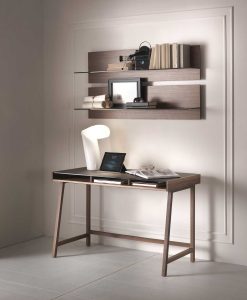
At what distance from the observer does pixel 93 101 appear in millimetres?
5316

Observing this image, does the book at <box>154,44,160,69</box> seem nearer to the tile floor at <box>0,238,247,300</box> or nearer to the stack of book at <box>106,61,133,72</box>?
the stack of book at <box>106,61,133,72</box>

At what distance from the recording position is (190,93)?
4.96m

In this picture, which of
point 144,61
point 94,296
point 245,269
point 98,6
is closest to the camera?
point 94,296

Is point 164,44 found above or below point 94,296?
above

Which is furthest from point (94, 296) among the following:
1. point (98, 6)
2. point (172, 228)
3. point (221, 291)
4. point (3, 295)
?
point (98, 6)

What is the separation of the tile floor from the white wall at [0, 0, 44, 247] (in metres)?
0.42

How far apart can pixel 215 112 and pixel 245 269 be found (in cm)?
132

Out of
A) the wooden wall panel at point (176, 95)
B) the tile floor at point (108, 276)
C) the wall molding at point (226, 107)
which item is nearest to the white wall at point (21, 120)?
the tile floor at point (108, 276)

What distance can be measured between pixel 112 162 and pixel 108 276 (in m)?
1.07

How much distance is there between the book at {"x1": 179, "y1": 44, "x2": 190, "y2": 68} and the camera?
4.85 m

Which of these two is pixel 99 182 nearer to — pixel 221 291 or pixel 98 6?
pixel 221 291

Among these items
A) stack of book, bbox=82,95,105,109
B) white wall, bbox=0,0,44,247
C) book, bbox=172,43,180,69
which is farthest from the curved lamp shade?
book, bbox=172,43,180,69

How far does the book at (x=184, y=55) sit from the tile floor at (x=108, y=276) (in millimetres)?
1679

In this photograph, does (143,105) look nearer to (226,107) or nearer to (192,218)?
(226,107)
